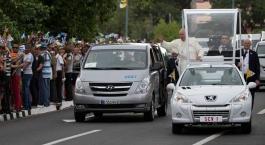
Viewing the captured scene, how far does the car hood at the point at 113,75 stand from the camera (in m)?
20.8

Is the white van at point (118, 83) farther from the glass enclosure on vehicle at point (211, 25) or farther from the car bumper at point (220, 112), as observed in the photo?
the glass enclosure on vehicle at point (211, 25)

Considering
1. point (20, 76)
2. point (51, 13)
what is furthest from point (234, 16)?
point (51, 13)

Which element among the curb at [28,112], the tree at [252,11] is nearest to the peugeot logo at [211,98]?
the curb at [28,112]

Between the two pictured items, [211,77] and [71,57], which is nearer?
[211,77]

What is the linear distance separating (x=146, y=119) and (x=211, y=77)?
343 centimetres

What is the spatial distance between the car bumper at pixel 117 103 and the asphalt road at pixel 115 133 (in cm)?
34

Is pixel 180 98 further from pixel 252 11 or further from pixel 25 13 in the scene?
pixel 252 11

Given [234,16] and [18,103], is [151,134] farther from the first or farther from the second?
[234,16]

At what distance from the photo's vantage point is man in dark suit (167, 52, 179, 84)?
2461cm

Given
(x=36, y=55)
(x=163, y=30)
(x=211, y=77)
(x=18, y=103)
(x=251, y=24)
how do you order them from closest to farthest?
(x=211, y=77) < (x=18, y=103) < (x=36, y=55) < (x=163, y=30) < (x=251, y=24)

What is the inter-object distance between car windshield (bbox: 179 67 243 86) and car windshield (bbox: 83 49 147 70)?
10.6ft

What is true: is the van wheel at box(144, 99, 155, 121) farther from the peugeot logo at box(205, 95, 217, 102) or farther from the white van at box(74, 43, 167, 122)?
the peugeot logo at box(205, 95, 217, 102)

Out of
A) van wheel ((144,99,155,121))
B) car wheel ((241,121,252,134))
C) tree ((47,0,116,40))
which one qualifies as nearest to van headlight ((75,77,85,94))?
van wheel ((144,99,155,121))

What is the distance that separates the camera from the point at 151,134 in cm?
1753
